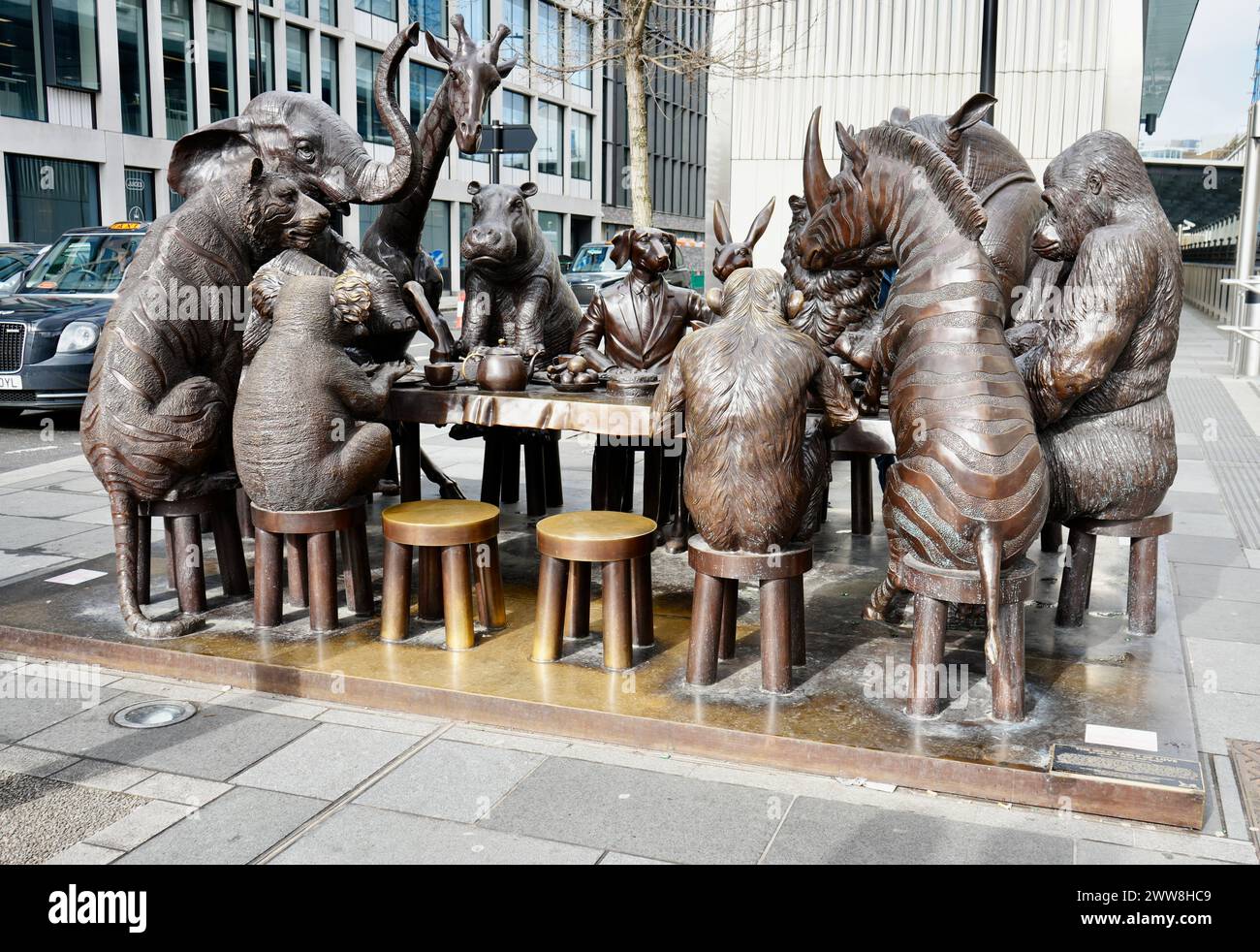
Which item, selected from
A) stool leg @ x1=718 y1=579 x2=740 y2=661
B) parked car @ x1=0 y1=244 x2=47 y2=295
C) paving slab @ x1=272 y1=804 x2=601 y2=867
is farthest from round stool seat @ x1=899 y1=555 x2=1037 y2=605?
parked car @ x1=0 y1=244 x2=47 y2=295

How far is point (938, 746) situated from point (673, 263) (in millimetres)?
3052

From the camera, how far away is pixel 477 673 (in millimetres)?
4582

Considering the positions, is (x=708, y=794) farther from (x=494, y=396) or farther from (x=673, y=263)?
(x=673, y=263)

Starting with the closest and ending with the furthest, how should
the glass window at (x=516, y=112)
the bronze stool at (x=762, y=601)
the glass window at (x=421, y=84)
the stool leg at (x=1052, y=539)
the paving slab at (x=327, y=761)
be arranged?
the paving slab at (x=327, y=761) → the bronze stool at (x=762, y=601) → the stool leg at (x=1052, y=539) → the glass window at (x=421, y=84) → the glass window at (x=516, y=112)

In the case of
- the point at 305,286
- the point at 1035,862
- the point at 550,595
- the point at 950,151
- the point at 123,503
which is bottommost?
the point at 1035,862

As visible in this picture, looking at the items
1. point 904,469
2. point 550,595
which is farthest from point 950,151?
A: point 550,595

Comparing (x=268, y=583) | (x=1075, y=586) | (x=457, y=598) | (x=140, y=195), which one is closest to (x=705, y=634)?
(x=457, y=598)

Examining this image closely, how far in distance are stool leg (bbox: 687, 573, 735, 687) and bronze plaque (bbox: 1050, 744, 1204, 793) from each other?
1.29 m

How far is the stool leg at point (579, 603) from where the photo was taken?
16.5 feet

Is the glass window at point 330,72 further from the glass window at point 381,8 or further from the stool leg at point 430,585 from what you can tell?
the stool leg at point 430,585

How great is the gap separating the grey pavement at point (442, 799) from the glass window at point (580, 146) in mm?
40171

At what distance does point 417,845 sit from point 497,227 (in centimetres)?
357

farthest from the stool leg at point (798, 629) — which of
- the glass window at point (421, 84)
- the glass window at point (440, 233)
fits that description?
the glass window at point (440, 233)

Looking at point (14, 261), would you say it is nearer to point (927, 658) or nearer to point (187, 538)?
point (187, 538)
